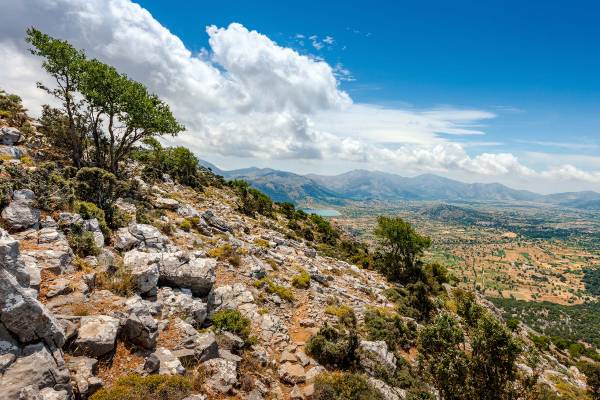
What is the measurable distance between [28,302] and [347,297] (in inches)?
849

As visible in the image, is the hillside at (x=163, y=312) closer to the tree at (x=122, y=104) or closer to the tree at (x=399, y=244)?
the tree at (x=122, y=104)

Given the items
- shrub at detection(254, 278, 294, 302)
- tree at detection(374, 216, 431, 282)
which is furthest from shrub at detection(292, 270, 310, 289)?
tree at detection(374, 216, 431, 282)

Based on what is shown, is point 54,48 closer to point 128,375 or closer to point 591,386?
point 128,375

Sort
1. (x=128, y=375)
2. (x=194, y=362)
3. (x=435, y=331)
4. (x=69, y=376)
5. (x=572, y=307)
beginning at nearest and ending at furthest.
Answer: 1. (x=69, y=376)
2. (x=128, y=375)
3. (x=194, y=362)
4. (x=435, y=331)
5. (x=572, y=307)

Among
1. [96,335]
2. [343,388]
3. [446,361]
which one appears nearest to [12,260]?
[96,335]

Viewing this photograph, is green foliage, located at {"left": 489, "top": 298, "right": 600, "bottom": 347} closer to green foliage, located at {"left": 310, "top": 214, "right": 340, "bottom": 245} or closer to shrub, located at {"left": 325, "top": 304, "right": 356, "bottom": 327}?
green foliage, located at {"left": 310, "top": 214, "right": 340, "bottom": 245}

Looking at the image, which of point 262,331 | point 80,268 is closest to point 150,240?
point 80,268

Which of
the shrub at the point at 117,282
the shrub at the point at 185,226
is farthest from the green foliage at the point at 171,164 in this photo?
the shrub at the point at 117,282

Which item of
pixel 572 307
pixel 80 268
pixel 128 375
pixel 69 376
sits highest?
pixel 80 268

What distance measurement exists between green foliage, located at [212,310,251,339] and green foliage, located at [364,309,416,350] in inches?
354

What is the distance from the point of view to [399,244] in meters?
48.7

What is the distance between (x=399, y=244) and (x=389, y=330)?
29703 mm

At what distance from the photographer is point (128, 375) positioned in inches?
366

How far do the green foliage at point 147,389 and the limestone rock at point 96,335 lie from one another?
Answer: 122 centimetres
